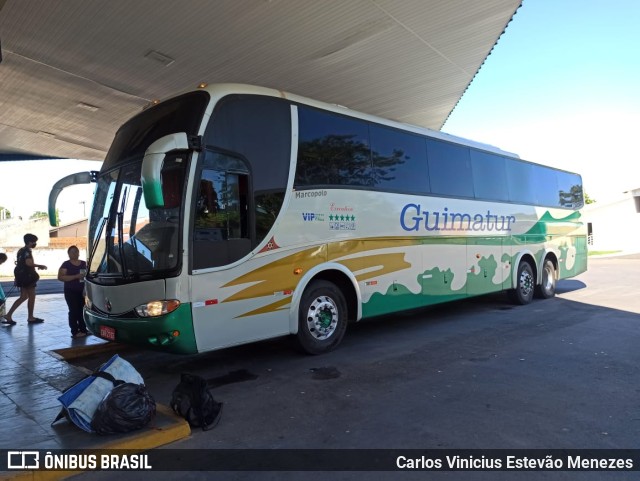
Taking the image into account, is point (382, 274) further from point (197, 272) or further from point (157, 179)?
point (157, 179)

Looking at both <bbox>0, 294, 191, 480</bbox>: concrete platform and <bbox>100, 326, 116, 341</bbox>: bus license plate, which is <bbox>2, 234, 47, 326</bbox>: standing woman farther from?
<bbox>100, 326, 116, 341</bbox>: bus license plate

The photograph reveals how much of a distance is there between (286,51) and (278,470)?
10812 millimetres

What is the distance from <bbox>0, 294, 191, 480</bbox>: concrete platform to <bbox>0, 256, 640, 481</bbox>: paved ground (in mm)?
35

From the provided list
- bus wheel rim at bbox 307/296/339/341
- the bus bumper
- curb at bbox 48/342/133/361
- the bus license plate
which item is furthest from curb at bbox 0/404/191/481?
curb at bbox 48/342/133/361

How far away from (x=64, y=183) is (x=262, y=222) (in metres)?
3.21

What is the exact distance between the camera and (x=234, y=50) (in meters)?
11.9

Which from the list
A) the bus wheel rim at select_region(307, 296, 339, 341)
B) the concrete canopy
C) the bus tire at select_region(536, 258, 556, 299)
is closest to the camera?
the bus wheel rim at select_region(307, 296, 339, 341)

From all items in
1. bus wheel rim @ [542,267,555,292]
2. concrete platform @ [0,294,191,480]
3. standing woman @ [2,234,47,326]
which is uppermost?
standing woman @ [2,234,47,326]

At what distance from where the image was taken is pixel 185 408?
438 centimetres

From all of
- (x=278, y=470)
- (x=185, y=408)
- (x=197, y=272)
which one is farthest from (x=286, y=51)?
(x=278, y=470)

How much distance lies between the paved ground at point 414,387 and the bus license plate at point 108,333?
731 millimetres

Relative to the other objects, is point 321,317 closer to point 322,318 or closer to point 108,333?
point 322,318

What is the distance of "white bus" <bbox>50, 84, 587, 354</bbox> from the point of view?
542 centimetres

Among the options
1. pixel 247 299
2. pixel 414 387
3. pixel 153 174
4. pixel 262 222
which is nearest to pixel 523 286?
pixel 414 387
